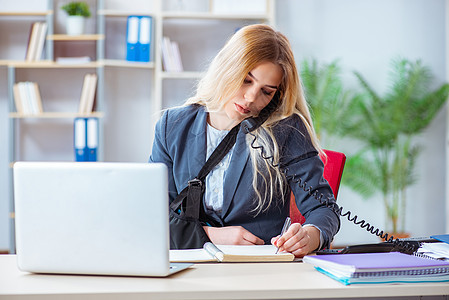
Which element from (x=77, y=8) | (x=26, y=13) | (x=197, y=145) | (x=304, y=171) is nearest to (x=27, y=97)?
(x=26, y=13)

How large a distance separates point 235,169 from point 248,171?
44 mm

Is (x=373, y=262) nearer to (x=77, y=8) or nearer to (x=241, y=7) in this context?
(x=241, y=7)

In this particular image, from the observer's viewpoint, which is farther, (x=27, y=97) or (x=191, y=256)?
(x=27, y=97)

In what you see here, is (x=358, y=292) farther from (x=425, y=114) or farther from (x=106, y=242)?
(x=425, y=114)

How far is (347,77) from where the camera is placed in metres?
4.89

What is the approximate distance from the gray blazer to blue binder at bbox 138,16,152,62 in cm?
247

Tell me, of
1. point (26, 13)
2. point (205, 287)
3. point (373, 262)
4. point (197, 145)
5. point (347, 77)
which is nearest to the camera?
point (205, 287)

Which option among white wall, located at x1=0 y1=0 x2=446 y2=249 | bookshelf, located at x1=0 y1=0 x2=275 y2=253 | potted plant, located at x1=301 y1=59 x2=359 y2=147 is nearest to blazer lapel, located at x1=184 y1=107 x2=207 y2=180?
bookshelf, located at x1=0 y1=0 x2=275 y2=253

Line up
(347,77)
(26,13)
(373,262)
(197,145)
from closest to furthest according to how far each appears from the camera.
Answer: (373,262)
(197,145)
(26,13)
(347,77)

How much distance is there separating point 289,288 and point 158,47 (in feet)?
11.5

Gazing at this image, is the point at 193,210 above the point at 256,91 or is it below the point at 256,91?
below

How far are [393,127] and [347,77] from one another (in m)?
0.58

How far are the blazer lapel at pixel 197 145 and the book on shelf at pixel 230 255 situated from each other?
45 centimetres

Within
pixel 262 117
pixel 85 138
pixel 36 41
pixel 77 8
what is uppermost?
pixel 77 8
